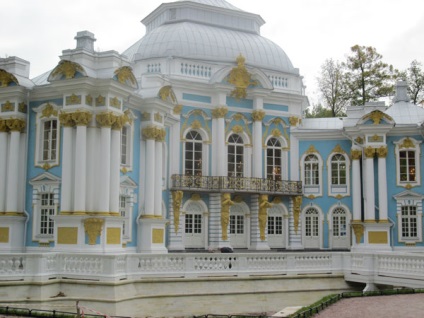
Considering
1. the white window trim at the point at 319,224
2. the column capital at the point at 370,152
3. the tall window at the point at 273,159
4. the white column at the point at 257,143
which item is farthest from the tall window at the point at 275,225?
the column capital at the point at 370,152

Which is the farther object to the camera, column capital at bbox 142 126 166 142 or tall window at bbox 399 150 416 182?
tall window at bbox 399 150 416 182

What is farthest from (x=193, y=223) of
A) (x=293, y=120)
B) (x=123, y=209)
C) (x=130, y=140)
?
(x=130, y=140)

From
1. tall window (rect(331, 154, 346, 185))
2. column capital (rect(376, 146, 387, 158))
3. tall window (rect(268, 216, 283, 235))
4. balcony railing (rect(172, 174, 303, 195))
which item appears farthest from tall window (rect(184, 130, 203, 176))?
column capital (rect(376, 146, 387, 158))

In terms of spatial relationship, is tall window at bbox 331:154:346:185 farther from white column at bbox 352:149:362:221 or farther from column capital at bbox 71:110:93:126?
column capital at bbox 71:110:93:126

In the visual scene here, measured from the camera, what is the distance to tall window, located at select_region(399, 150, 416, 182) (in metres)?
27.6

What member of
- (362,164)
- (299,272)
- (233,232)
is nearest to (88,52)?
(299,272)

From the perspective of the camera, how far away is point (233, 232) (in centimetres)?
2833

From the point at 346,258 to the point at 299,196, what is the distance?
36.1 feet

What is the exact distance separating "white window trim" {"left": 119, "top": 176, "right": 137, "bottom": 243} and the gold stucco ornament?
8.76 m

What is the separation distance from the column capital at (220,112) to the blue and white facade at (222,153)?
0.16 feet

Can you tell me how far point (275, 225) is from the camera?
29.1 meters

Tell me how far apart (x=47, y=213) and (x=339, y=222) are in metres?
14.1

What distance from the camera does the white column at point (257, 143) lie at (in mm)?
28641

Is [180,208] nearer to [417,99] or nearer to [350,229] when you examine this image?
[350,229]
